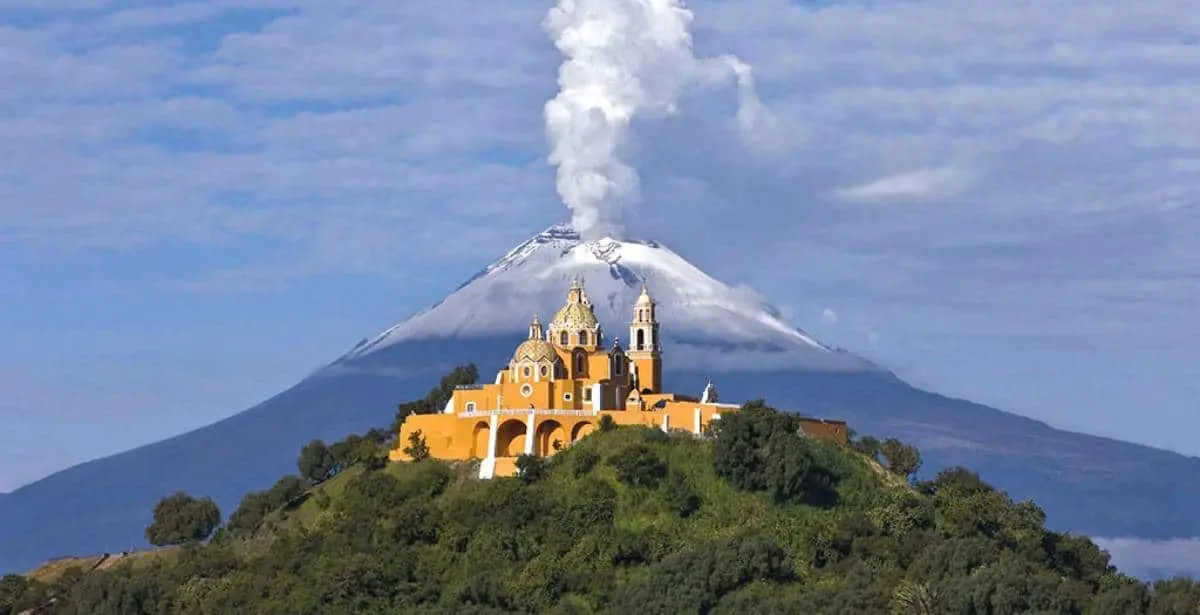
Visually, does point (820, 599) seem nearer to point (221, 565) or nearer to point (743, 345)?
point (221, 565)

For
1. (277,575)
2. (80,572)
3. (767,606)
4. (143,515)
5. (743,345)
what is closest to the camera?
(767,606)

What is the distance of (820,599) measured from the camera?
2948 inches

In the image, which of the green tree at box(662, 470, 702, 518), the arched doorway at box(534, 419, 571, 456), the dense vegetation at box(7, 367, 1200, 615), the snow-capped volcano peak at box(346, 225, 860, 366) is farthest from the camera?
the snow-capped volcano peak at box(346, 225, 860, 366)

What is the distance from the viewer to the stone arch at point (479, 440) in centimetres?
8544

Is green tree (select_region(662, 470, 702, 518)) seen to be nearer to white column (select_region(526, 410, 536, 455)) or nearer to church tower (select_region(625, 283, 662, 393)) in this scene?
white column (select_region(526, 410, 536, 455))

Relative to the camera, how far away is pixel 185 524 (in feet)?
301

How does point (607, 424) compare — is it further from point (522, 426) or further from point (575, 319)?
point (575, 319)

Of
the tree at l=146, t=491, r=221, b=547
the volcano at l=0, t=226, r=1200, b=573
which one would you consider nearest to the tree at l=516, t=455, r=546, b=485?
the tree at l=146, t=491, r=221, b=547

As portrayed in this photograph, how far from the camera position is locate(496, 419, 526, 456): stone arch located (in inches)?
3346

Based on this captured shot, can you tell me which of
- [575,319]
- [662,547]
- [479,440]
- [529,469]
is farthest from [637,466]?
[575,319]

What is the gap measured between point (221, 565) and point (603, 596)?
48.1 feet

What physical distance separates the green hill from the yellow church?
1.07 meters

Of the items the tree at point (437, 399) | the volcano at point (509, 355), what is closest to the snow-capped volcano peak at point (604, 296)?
the volcano at point (509, 355)

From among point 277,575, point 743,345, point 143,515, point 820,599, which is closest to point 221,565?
point 277,575
